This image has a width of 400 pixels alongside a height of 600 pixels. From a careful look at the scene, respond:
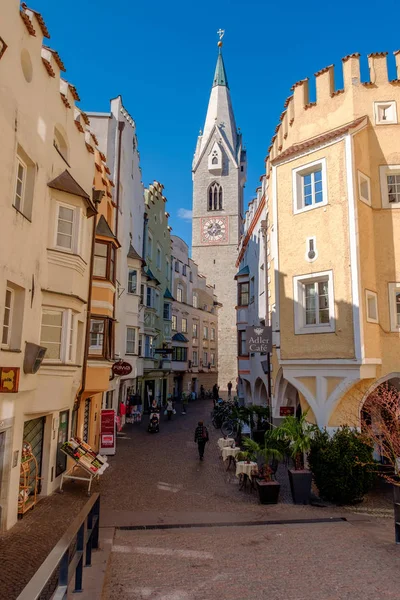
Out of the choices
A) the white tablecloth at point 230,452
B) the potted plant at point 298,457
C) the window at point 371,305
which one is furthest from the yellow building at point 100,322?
the window at point 371,305

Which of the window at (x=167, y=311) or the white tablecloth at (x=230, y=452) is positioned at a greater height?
the window at (x=167, y=311)

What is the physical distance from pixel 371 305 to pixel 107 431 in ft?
36.3

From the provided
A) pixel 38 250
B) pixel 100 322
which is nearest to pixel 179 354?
pixel 100 322

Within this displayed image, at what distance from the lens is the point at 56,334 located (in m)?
12.4

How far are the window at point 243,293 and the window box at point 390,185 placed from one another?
644 inches

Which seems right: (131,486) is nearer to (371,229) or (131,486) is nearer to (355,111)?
(371,229)

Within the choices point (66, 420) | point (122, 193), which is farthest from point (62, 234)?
point (122, 193)

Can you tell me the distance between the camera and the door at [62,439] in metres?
13.3

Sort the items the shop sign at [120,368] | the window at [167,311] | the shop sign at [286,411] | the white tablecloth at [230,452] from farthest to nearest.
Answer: the window at [167,311], the shop sign at [120,368], the shop sign at [286,411], the white tablecloth at [230,452]

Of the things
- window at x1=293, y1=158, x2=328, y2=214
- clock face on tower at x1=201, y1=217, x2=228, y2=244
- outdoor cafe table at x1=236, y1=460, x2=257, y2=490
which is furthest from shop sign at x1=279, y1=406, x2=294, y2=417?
clock face on tower at x1=201, y1=217, x2=228, y2=244

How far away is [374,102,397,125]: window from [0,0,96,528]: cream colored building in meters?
9.64

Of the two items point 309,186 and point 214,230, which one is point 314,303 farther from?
point 214,230

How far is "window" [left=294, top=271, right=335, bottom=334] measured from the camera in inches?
543

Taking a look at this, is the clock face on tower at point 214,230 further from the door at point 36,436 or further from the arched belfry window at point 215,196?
the door at point 36,436
